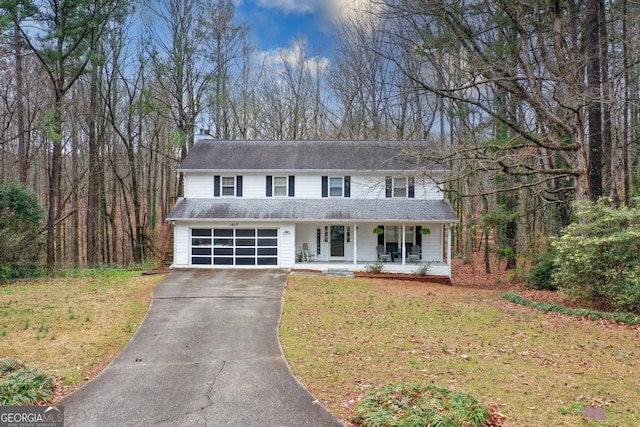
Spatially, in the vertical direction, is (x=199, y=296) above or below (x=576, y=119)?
below

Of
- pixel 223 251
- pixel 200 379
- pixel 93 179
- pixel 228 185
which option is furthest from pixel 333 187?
pixel 93 179

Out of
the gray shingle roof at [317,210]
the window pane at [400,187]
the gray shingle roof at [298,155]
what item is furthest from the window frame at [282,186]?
the window pane at [400,187]

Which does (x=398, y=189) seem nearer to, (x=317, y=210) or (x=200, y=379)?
(x=317, y=210)

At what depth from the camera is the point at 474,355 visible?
683 centimetres

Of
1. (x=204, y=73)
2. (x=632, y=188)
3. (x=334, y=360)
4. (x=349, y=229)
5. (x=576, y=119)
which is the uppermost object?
(x=204, y=73)

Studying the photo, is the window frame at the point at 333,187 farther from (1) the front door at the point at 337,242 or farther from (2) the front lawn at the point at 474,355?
(2) the front lawn at the point at 474,355

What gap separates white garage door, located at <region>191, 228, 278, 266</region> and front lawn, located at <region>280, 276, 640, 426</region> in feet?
21.2

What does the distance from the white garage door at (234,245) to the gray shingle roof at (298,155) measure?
10.7 feet

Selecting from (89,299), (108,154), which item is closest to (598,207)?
(89,299)

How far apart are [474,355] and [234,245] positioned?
1314 centimetres

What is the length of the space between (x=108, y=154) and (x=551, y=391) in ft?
88.7

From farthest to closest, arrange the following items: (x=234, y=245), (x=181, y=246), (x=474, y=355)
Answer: (x=234, y=245) → (x=181, y=246) → (x=474, y=355)

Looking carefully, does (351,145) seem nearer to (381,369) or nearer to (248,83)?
(248,83)

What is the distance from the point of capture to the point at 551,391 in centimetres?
530
